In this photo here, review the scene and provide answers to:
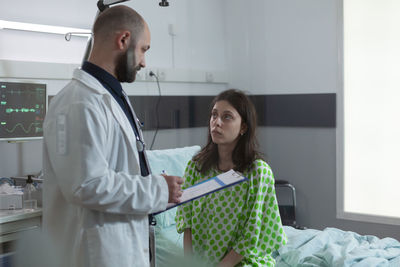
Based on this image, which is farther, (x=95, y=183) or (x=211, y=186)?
(x=211, y=186)

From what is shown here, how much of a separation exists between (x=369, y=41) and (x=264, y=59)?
0.87m

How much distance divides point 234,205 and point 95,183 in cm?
82

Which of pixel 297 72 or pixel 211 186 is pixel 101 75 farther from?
pixel 297 72

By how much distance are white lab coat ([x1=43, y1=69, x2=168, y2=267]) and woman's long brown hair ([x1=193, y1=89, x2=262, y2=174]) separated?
2.22 ft

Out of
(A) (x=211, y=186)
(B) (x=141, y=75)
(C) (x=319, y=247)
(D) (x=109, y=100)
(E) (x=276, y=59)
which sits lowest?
(C) (x=319, y=247)

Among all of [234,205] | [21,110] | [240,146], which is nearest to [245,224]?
[234,205]

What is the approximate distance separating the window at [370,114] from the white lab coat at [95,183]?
2582mm

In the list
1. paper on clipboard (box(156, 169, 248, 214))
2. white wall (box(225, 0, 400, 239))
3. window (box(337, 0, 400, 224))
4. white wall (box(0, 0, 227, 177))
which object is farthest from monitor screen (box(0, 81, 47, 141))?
window (box(337, 0, 400, 224))

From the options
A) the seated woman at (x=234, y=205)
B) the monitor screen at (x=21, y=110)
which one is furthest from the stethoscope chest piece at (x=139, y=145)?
the monitor screen at (x=21, y=110)

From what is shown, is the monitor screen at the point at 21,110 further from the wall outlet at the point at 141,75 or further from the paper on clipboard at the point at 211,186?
the paper on clipboard at the point at 211,186

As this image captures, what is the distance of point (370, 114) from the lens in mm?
3469

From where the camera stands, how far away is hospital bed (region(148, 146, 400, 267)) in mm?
2043

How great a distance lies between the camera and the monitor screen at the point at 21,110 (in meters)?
2.38

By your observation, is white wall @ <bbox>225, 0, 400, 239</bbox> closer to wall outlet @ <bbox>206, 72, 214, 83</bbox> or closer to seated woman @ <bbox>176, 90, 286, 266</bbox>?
wall outlet @ <bbox>206, 72, 214, 83</bbox>
